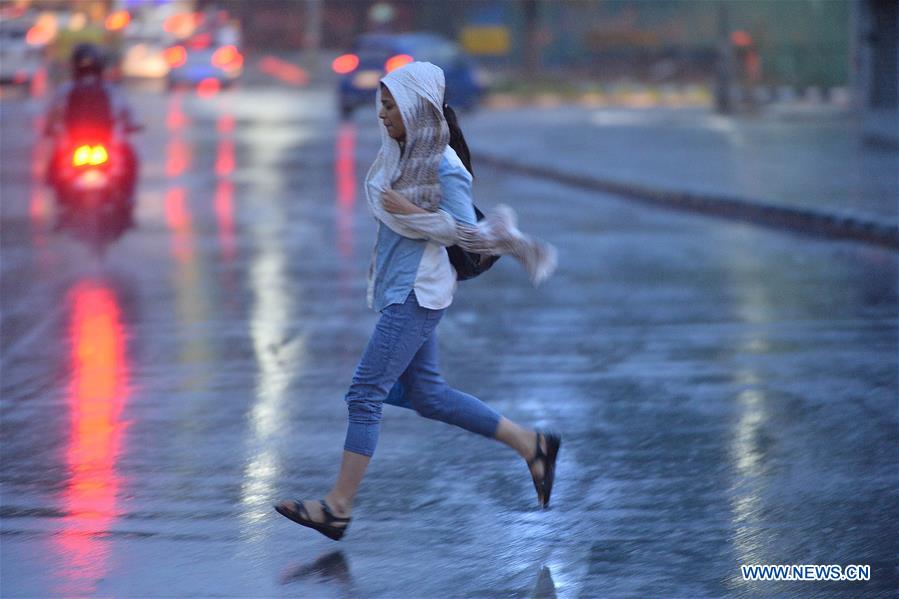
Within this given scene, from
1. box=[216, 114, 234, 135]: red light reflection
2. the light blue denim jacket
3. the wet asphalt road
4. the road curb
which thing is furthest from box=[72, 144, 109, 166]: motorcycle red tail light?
box=[216, 114, 234, 135]: red light reflection

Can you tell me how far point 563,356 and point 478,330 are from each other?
1.03 m

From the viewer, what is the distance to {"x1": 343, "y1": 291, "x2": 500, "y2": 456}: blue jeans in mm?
5613

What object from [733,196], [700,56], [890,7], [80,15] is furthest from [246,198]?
[80,15]

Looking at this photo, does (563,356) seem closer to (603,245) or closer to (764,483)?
(764,483)

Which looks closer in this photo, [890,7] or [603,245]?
[603,245]

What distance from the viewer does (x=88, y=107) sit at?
50.5ft

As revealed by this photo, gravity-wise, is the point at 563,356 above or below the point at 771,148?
above

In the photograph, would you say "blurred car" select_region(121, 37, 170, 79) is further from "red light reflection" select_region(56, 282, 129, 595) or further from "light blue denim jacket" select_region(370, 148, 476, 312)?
"light blue denim jacket" select_region(370, 148, 476, 312)

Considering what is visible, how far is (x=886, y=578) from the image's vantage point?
16.8ft

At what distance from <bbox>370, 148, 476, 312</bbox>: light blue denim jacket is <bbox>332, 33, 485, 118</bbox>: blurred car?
28.5 m

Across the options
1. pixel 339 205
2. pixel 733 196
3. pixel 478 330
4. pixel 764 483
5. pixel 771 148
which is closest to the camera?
pixel 764 483

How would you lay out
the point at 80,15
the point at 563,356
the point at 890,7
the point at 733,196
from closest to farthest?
the point at 563,356 → the point at 733,196 → the point at 890,7 → the point at 80,15

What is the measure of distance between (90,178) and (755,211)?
656cm

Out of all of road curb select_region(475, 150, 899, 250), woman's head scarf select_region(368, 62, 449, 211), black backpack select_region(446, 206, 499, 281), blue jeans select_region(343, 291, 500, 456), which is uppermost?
woman's head scarf select_region(368, 62, 449, 211)
